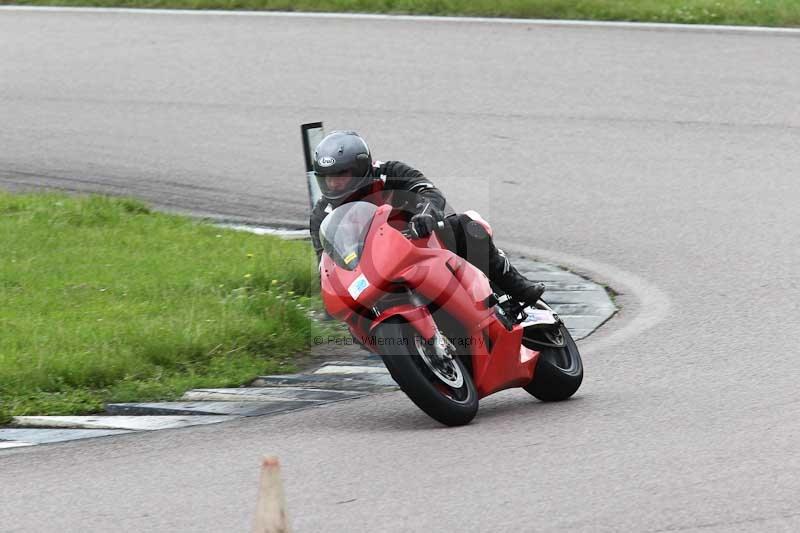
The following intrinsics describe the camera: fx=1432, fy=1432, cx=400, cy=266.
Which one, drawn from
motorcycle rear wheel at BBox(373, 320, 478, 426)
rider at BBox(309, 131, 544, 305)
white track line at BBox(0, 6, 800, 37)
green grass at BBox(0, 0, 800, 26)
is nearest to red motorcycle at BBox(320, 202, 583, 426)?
motorcycle rear wheel at BBox(373, 320, 478, 426)

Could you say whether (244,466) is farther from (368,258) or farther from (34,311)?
(34,311)

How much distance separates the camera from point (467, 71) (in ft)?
50.3

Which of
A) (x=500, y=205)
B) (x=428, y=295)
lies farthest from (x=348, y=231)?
(x=500, y=205)

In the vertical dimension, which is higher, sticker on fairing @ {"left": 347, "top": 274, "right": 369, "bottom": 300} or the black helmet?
the black helmet

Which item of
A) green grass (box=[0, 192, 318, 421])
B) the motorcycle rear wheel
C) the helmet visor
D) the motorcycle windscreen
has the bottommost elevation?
green grass (box=[0, 192, 318, 421])

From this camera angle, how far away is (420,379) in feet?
21.4

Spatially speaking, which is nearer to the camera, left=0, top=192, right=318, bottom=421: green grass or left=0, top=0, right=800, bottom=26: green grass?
left=0, top=192, right=318, bottom=421: green grass

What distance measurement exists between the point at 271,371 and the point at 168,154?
5.69 m

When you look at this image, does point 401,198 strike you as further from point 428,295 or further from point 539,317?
point 539,317

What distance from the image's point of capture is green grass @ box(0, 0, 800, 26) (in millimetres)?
16922

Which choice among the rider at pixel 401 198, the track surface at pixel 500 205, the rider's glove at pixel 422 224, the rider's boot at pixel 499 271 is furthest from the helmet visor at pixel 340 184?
the track surface at pixel 500 205

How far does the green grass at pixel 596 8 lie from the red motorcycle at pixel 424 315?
34.7ft

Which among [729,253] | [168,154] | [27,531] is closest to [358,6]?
[168,154]

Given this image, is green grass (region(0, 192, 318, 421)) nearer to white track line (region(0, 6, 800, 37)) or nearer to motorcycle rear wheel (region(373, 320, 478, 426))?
motorcycle rear wheel (region(373, 320, 478, 426))
